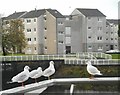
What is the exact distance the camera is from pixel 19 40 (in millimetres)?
23062

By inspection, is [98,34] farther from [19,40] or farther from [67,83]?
[67,83]

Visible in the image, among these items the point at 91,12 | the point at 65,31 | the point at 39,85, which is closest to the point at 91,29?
the point at 91,12

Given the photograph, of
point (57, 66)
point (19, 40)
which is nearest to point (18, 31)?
point (19, 40)

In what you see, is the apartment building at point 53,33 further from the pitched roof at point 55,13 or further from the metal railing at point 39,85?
the metal railing at point 39,85

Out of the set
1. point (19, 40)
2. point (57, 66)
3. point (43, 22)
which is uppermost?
point (43, 22)

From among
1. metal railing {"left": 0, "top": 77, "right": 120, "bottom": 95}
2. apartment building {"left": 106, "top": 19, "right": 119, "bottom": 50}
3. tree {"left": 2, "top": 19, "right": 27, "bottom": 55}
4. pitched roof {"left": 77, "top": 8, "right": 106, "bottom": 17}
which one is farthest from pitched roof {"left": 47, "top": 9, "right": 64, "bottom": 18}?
metal railing {"left": 0, "top": 77, "right": 120, "bottom": 95}

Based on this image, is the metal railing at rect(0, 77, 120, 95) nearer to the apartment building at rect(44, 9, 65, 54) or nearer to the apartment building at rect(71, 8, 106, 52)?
the apartment building at rect(44, 9, 65, 54)

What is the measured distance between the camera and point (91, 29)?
1151 inches

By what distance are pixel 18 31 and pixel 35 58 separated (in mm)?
6392

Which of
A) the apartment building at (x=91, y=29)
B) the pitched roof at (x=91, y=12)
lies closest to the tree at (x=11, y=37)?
the apartment building at (x=91, y=29)

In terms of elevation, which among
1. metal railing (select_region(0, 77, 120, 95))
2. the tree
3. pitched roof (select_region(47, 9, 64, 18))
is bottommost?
metal railing (select_region(0, 77, 120, 95))

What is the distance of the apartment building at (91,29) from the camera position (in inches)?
1117

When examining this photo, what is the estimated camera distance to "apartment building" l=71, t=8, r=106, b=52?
2836 cm

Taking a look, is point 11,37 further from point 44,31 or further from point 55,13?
point 55,13
